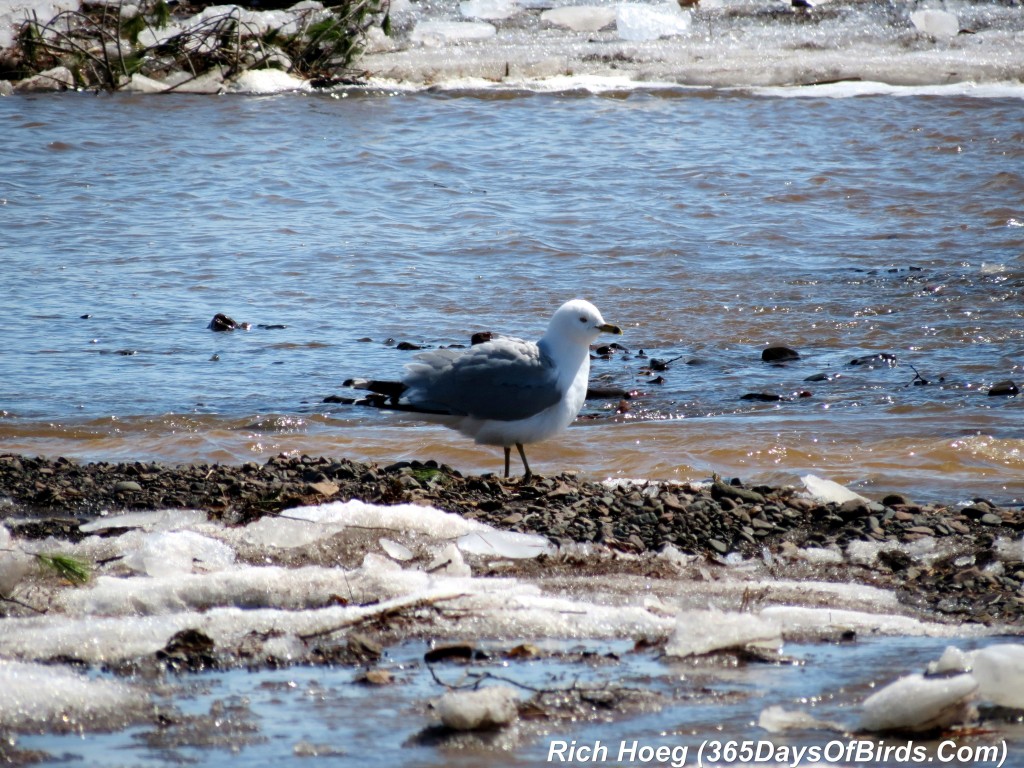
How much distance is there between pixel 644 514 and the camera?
15.3ft

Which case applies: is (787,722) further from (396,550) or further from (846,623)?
(396,550)

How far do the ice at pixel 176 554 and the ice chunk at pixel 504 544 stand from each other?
0.75 meters

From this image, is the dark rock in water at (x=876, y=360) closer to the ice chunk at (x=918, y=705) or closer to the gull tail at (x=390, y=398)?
the gull tail at (x=390, y=398)

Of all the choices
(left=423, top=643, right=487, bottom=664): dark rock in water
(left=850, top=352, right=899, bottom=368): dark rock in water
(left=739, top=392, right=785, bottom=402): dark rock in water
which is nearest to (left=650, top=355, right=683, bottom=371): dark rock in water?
(left=739, top=392, right=785, bottom=402): dark rock in water

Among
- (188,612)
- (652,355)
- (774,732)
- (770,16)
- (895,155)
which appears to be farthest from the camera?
(770,16)

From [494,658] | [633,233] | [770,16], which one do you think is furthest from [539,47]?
[494,658]

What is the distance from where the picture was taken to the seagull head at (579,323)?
5637mm

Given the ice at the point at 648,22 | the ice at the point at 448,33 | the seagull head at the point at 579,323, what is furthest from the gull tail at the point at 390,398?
the ice at the point at 648,22

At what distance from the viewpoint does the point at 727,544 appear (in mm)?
4465

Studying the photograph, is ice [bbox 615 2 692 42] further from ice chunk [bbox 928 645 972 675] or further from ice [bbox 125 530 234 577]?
ice chunk [bbox 928 645 972 675]

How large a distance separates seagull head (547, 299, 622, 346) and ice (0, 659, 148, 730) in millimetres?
3003

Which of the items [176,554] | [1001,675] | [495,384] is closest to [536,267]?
[495,384]

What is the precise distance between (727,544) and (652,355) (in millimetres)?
3886

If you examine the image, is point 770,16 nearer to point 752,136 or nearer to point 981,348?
point 752,136
